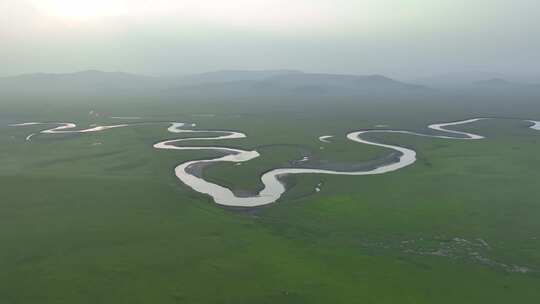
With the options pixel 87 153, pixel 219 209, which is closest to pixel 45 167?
pixel 87 153

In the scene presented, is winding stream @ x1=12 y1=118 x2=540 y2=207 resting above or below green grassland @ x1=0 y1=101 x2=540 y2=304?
below

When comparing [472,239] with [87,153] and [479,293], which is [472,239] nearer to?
[479,293]

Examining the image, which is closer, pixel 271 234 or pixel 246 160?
pixel 271 234

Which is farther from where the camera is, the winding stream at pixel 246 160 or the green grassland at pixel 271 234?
the winding stream at pixel 246 160

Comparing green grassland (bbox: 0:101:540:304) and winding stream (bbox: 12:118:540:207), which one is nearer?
green grassland (bbox: 0:101:540:304)

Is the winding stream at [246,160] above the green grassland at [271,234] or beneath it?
beneath

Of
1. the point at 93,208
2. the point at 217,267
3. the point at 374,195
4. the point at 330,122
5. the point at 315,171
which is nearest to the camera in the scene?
the point at 217,267

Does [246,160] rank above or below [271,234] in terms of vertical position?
below

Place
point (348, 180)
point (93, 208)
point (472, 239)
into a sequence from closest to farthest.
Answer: point (472, 239) < point (93, 208) < point (348, 180)
